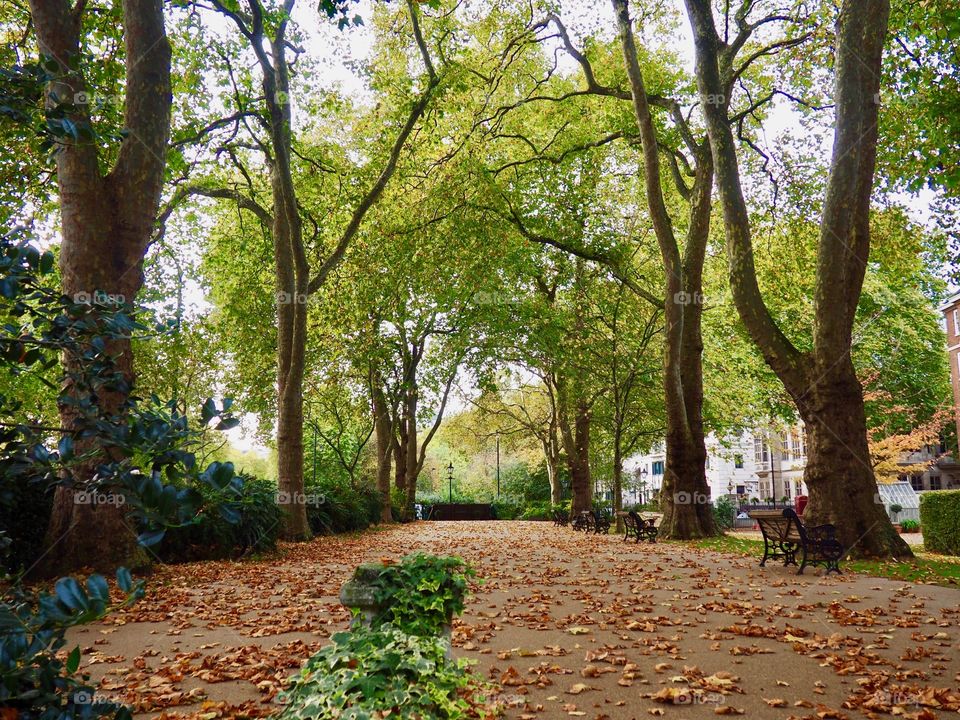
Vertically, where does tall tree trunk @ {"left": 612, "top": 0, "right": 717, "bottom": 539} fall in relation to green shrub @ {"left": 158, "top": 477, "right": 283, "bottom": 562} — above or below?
above

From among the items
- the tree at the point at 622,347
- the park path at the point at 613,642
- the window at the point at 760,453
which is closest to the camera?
the park path at the point at 613,642

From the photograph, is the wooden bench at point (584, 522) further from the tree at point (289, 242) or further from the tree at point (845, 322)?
the tree at point (845, 322)

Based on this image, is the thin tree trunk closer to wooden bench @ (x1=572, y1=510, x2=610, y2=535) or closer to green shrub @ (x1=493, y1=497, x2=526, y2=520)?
green shrub @ (x1=493, y1=497, x2=526, y2=520)

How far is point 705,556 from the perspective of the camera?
14.9 meters

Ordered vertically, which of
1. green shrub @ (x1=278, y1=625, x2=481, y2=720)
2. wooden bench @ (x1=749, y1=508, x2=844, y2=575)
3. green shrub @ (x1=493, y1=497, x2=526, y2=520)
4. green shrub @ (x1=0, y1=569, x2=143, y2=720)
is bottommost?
green shrub @ (x1=493, y1=497, x2=526, y2=520)

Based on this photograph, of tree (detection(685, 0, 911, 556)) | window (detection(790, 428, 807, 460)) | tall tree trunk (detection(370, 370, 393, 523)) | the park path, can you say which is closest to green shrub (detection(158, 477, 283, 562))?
the park path

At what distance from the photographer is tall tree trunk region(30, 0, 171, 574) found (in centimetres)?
1037

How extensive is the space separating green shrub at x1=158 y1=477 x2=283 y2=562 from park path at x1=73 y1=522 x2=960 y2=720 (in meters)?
0.91

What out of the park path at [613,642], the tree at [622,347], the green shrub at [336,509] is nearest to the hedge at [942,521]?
the park path at [613,642]

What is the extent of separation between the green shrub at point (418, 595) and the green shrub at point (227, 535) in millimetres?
7620

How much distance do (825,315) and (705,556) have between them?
540cm

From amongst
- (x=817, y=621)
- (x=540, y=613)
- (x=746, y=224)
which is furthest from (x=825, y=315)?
(x=540, y=613)

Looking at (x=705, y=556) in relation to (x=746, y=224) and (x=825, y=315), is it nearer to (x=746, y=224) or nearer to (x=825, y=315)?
(x=825, y=315)

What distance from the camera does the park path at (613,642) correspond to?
5.19 metres
